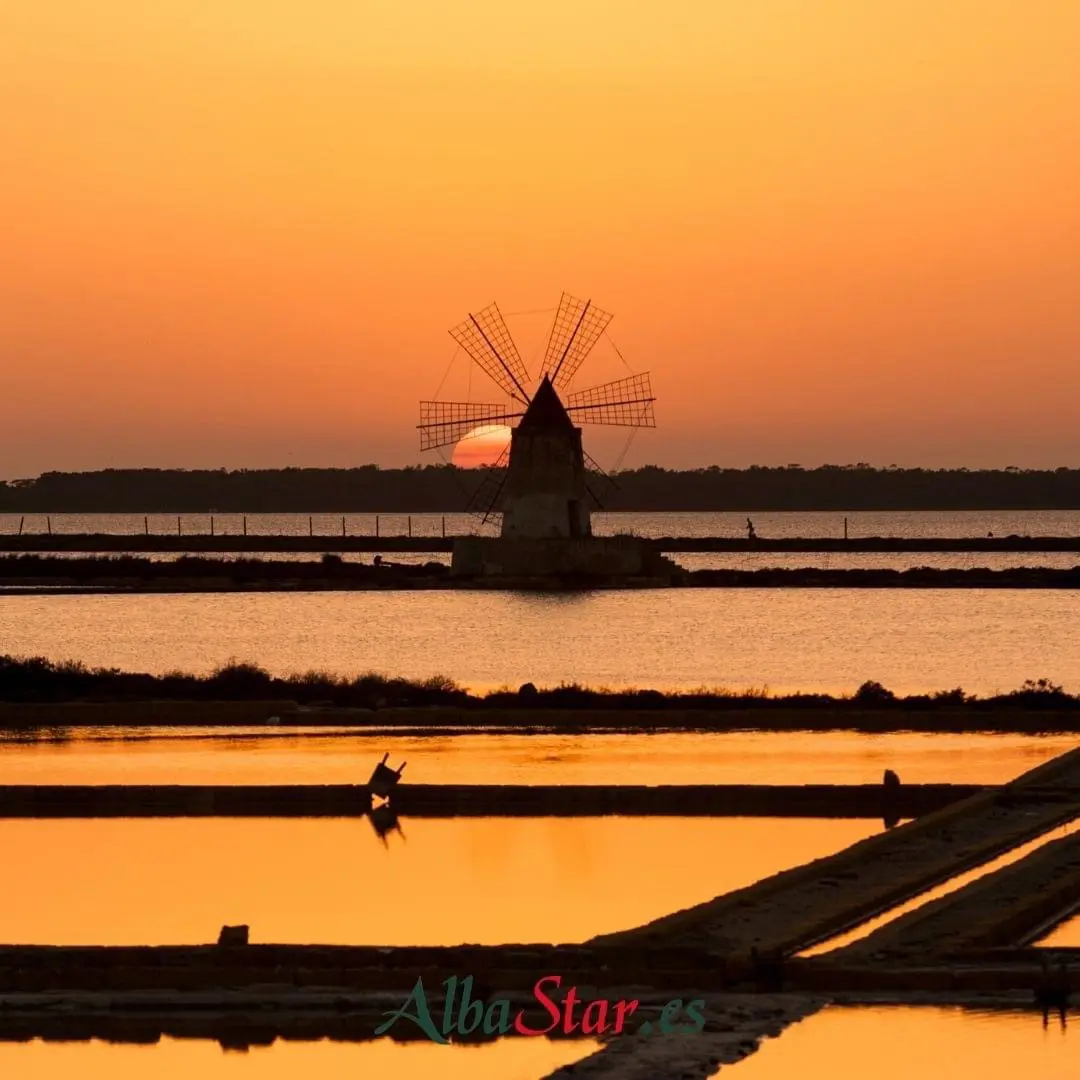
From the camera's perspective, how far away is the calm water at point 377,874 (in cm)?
1173

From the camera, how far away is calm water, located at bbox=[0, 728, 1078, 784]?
58.8 ft

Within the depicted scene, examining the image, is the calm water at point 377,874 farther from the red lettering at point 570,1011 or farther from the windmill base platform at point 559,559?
the windmill base platform at point 559,559

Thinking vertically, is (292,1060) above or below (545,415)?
below

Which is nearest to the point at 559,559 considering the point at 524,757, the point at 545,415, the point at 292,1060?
the point at 545,415

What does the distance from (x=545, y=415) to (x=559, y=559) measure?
10.1 feet

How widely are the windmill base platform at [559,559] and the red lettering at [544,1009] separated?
135 feet

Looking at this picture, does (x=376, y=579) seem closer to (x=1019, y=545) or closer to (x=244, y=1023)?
(x=1019, y=545)

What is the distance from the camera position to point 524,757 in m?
19.8

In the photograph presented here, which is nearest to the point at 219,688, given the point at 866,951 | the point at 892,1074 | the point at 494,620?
the point at 866,951

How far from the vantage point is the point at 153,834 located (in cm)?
1520

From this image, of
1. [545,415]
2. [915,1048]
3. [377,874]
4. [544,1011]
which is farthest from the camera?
[545,415]

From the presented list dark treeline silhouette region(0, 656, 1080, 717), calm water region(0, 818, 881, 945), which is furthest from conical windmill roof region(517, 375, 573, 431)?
calm water region(0, 818, 881, 945)

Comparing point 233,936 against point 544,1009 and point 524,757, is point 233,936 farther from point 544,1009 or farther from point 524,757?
point 524,757

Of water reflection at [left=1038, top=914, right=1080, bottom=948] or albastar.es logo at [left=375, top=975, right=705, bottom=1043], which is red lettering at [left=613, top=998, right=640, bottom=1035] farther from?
water reflection at [left=1038, top=914, right=1080, bottom=948]
